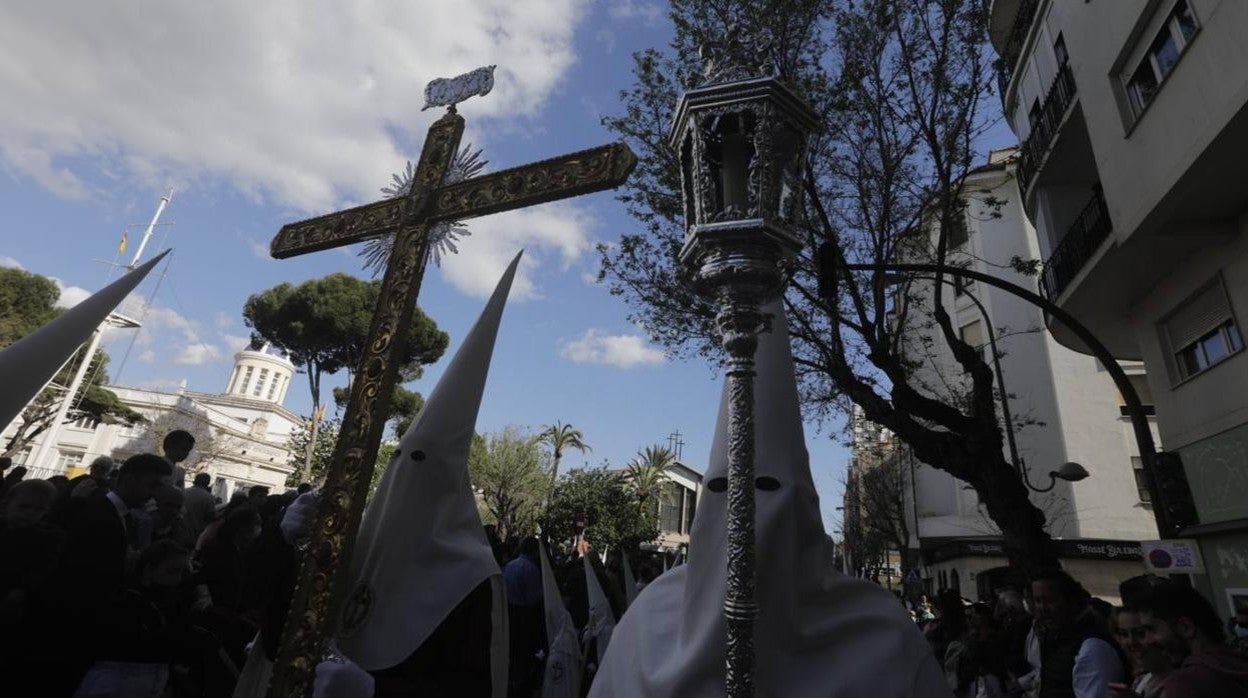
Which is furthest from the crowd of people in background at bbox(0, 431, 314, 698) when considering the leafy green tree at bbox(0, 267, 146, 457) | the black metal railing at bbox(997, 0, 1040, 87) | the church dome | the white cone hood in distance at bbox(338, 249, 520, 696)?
the church dome

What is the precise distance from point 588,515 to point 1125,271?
30.1 meters

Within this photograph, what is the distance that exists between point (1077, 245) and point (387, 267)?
38.4 ft

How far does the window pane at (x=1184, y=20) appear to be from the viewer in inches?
303

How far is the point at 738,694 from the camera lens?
5.91ft

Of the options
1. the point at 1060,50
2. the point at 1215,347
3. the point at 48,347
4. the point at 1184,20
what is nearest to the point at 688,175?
the point at 48,347

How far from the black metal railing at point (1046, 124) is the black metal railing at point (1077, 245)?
5.05 ft

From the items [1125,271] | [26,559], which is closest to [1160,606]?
[26,559]

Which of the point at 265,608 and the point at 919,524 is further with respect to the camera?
the point at 919,524

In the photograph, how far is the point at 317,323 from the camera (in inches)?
922

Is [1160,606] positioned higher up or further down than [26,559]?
higher up

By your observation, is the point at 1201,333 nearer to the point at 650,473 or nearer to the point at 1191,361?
the point at 1191,361

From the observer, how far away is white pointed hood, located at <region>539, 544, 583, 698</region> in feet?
21.3

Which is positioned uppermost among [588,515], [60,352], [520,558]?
[588,515]

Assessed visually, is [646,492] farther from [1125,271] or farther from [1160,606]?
[1160,606]
